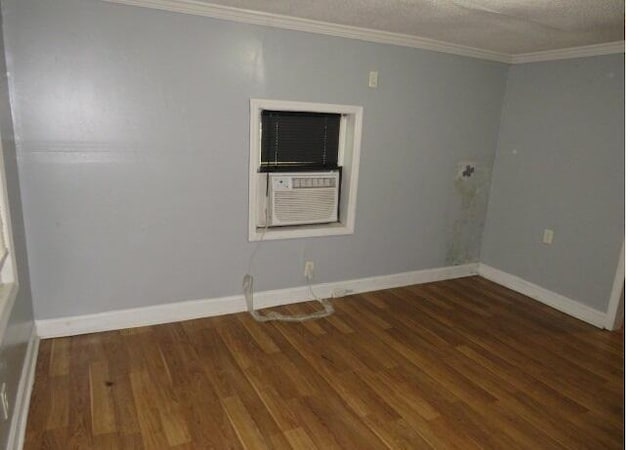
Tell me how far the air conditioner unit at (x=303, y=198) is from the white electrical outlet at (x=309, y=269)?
32cm

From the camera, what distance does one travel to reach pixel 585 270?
341cm

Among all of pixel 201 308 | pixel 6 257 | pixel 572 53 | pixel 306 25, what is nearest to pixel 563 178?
pixel 572 53

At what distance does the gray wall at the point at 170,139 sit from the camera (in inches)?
94.3

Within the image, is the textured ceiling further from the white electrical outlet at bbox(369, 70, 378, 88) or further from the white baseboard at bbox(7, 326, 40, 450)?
the white baseboard at bbox(7, 326, 40, 450)

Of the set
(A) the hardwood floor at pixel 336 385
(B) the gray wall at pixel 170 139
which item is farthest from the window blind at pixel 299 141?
(A) the hardwood floor at pixel 336 385

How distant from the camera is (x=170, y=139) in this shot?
2705 millimetres

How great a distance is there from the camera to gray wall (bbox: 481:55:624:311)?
3207 millimetres

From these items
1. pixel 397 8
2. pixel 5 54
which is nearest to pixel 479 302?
pixel 397 8

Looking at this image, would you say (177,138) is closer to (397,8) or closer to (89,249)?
(89,249)

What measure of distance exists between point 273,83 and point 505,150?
7.62 feet

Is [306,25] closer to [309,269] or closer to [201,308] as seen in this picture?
[309,269]

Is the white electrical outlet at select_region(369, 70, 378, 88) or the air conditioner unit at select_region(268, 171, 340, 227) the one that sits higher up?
the white electrical outlet at select_region(369, 70, 378, 88)

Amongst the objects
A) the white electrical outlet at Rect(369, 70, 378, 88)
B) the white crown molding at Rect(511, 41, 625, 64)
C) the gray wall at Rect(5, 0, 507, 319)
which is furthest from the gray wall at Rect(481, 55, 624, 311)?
the white electrical outlet at Rect(369, 70, 378, 88)

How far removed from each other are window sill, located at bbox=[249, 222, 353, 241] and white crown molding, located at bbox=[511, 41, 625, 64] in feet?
7.03
